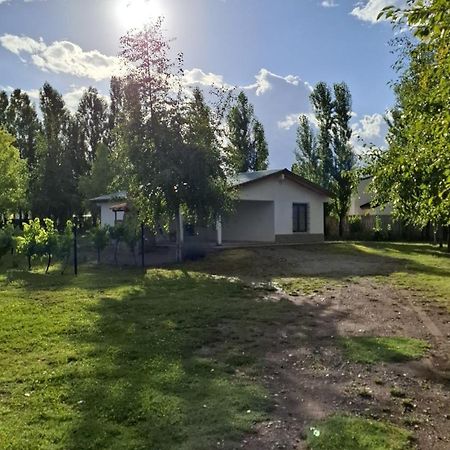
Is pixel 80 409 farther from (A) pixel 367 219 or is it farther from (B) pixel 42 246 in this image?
(A) pixel 367 219

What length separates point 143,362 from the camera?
18.1 feet

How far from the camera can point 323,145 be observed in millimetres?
35062

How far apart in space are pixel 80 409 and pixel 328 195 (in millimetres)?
22877

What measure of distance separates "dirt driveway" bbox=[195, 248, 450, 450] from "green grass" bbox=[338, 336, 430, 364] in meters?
0.11

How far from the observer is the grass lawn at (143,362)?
3703mm

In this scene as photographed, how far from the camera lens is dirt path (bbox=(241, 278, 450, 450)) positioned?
3869 mm

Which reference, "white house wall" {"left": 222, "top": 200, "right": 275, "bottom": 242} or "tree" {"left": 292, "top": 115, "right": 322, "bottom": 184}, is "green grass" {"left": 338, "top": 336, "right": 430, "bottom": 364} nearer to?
"white house wall" {"left": 222, "top": 200, "right": 275, "bottom": 242}

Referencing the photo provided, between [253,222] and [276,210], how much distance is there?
1.65 meters

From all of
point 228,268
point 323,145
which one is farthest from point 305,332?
point 323,145

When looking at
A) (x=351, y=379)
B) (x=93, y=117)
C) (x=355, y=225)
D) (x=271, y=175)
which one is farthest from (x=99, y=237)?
(x=93, y=117)

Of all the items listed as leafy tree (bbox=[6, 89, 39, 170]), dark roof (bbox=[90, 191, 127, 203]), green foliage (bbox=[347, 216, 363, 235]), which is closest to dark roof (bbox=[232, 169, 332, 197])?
dark roof (bbox=[90, 191, 127, 203])

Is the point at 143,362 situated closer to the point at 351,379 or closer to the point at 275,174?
the point at 351,379

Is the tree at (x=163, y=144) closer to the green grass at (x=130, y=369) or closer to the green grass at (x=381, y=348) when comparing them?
the green grass at (x=130, y=369)

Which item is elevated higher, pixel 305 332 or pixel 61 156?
pixel 61 156
